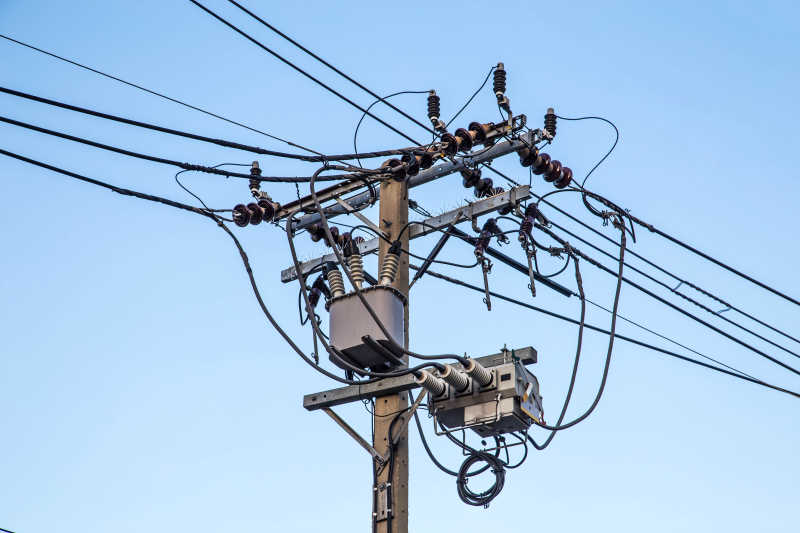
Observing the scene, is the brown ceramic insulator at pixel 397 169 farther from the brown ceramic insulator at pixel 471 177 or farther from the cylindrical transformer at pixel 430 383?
the cylindrical transformer at pixel 430 383

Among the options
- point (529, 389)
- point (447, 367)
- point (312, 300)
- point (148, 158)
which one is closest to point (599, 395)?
point (529, 389)

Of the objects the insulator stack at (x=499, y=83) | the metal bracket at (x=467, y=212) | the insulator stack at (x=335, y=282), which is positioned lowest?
the insulator stack at (x=335, y=282)

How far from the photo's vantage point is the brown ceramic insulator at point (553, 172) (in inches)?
454

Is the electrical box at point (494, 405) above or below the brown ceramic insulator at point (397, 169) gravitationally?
below

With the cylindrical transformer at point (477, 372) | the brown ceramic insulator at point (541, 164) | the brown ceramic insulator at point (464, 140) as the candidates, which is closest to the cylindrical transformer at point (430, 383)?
the cylindrical transformer at point (477, 372)

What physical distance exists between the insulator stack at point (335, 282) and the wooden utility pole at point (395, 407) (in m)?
0.36

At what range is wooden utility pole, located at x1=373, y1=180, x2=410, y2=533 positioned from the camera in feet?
32.1

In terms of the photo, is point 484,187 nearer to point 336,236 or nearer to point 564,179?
point 564,179

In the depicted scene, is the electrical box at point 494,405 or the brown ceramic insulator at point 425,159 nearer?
the electrical box at point 494,405

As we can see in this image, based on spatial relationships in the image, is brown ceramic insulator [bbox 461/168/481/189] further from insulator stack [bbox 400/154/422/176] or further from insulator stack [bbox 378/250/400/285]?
insulator stack [bbox 378/250/400/285]

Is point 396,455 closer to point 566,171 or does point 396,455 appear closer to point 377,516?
point 377,516

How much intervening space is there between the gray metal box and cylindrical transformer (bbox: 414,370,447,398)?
406 mm

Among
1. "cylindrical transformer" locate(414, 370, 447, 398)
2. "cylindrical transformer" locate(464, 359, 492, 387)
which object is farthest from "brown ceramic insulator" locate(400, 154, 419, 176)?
"cylindrical transformer" locate(414, 370, 447, 398)

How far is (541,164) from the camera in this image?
11383mm
